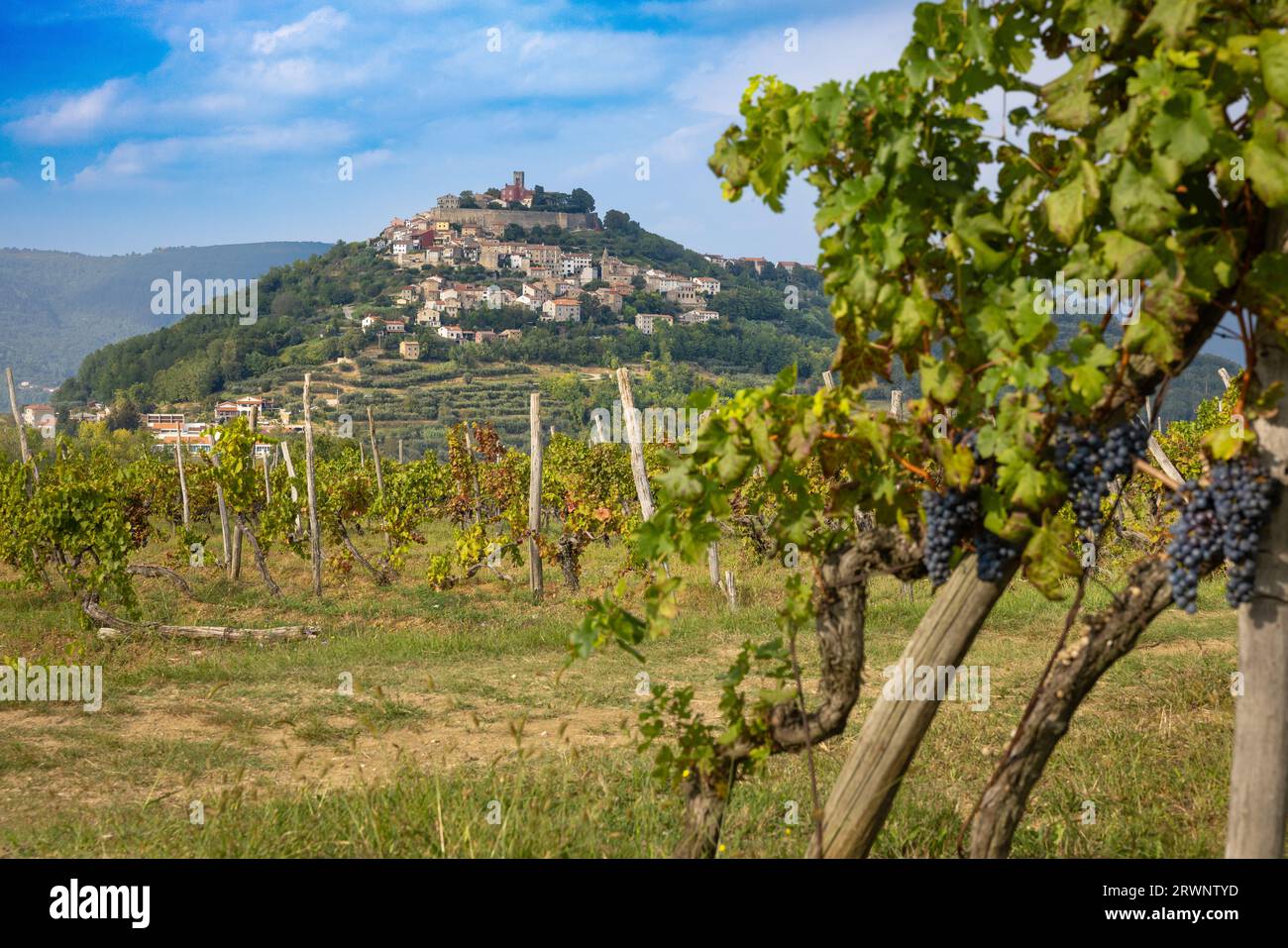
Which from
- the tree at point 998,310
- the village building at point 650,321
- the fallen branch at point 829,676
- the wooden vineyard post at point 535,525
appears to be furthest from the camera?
the village building at point 650,321

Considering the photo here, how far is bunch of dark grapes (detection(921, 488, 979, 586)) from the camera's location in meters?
2.55

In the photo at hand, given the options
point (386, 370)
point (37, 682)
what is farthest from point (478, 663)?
point (386, 370)

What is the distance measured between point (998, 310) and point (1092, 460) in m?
0.42

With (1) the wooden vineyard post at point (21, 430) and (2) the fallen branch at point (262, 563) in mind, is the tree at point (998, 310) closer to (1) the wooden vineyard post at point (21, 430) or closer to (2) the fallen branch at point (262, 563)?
(2) the fallen branch at point (262, 563)

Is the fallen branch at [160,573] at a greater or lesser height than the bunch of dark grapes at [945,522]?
lesser

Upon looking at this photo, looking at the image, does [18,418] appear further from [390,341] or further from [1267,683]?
[390,341]

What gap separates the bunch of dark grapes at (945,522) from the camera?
101 inches

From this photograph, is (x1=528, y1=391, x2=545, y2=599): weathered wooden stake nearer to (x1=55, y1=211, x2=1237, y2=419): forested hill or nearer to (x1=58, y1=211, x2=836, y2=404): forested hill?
(x1=55, y1=211, x2=1237, y2=419): forested hill

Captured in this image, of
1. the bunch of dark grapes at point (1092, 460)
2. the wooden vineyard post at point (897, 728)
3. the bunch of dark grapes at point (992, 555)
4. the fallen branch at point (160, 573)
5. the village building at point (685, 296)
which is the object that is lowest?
the fallen branch at point (160, 573)

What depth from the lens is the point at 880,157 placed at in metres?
2.36

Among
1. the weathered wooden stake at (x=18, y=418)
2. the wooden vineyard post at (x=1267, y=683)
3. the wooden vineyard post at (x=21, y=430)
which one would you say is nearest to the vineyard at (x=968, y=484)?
the wooden vineyard post at (x=1267, y=683)

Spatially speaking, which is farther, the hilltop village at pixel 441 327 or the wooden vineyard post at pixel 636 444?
the hilltop village at pixel 441 327
